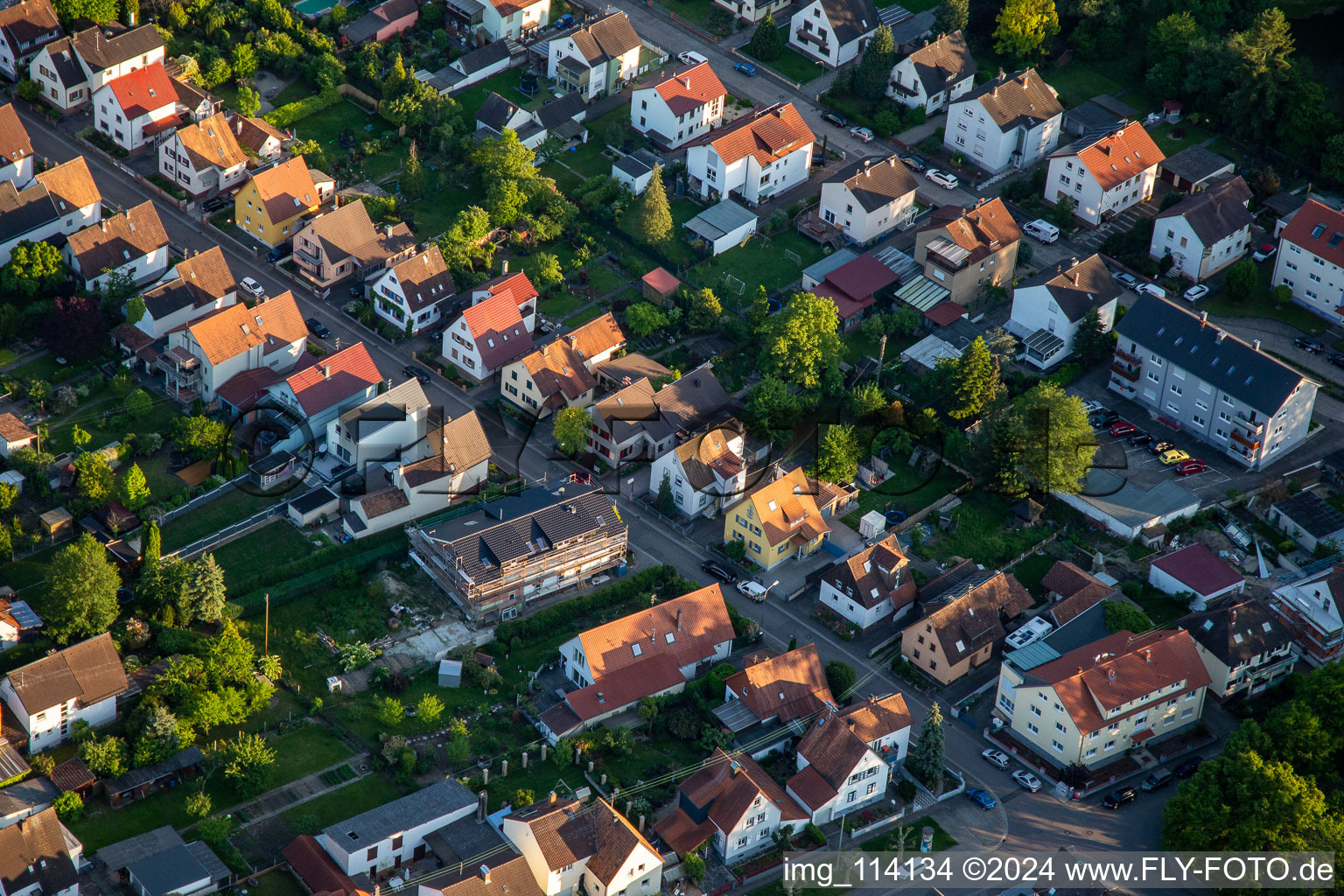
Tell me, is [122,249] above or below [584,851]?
above

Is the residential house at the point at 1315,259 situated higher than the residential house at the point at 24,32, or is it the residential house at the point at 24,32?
the residential house at the point at 24,32

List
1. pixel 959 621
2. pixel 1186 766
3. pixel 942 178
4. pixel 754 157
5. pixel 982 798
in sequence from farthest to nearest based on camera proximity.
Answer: pixel 942 178 → pixel 754 157 → pixel 959 621 → pixel 1186 766 → pixel 982 798

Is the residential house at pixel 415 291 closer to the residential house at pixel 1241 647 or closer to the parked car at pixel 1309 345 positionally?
the residential house at pixel 1241 647

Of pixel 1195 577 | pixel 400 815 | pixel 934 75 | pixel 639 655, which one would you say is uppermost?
pixel 934 75

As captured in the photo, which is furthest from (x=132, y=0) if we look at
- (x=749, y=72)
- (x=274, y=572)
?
(x=274, y=572)

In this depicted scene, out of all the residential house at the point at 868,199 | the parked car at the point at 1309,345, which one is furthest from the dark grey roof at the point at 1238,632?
the residential house at the point at 868,199

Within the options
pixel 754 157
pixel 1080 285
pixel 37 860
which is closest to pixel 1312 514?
pixel 1080 285

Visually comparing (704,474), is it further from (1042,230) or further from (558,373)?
(1042,230)
